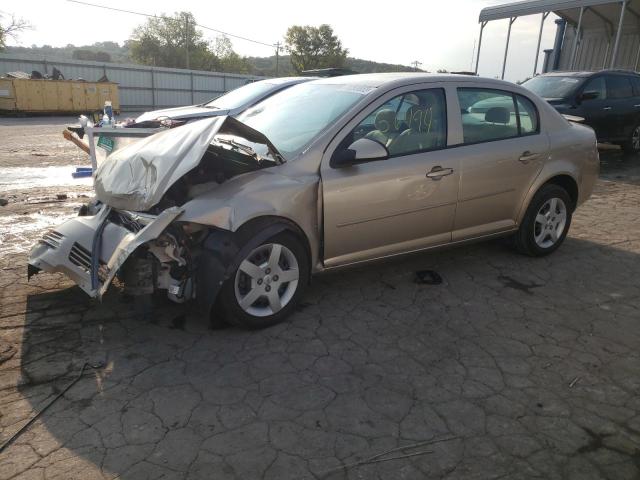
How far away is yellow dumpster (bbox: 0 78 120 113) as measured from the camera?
70.5 ft

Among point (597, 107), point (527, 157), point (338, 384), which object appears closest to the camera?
point (338, 384)

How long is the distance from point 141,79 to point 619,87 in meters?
26.1

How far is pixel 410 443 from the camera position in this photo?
2.41 m

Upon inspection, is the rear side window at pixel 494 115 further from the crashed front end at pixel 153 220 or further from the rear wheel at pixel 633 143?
the rear wheel at pixel 633 143

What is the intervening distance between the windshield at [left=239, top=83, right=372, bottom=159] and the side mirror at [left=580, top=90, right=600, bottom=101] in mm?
7870

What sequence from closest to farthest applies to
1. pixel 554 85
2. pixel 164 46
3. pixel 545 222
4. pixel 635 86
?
pixel 545 222, pixel 554 85, pixel 635 86, pixel 164 46

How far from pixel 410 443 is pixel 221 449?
90 centimetres

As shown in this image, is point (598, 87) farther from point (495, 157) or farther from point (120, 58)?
point (120, 58)

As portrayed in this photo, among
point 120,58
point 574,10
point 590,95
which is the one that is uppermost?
point 120,58

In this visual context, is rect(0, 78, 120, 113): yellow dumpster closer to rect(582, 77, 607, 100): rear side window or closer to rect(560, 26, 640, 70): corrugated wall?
rect(560, 26, 640, 70): corrugated wall

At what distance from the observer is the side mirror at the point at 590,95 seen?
10.1 meters

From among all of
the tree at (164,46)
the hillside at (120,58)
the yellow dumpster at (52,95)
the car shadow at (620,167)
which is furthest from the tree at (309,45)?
the car shadow at (620,167)

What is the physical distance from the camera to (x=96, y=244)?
332 centimetres

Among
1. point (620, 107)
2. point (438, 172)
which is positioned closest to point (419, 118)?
point (438, 172)
